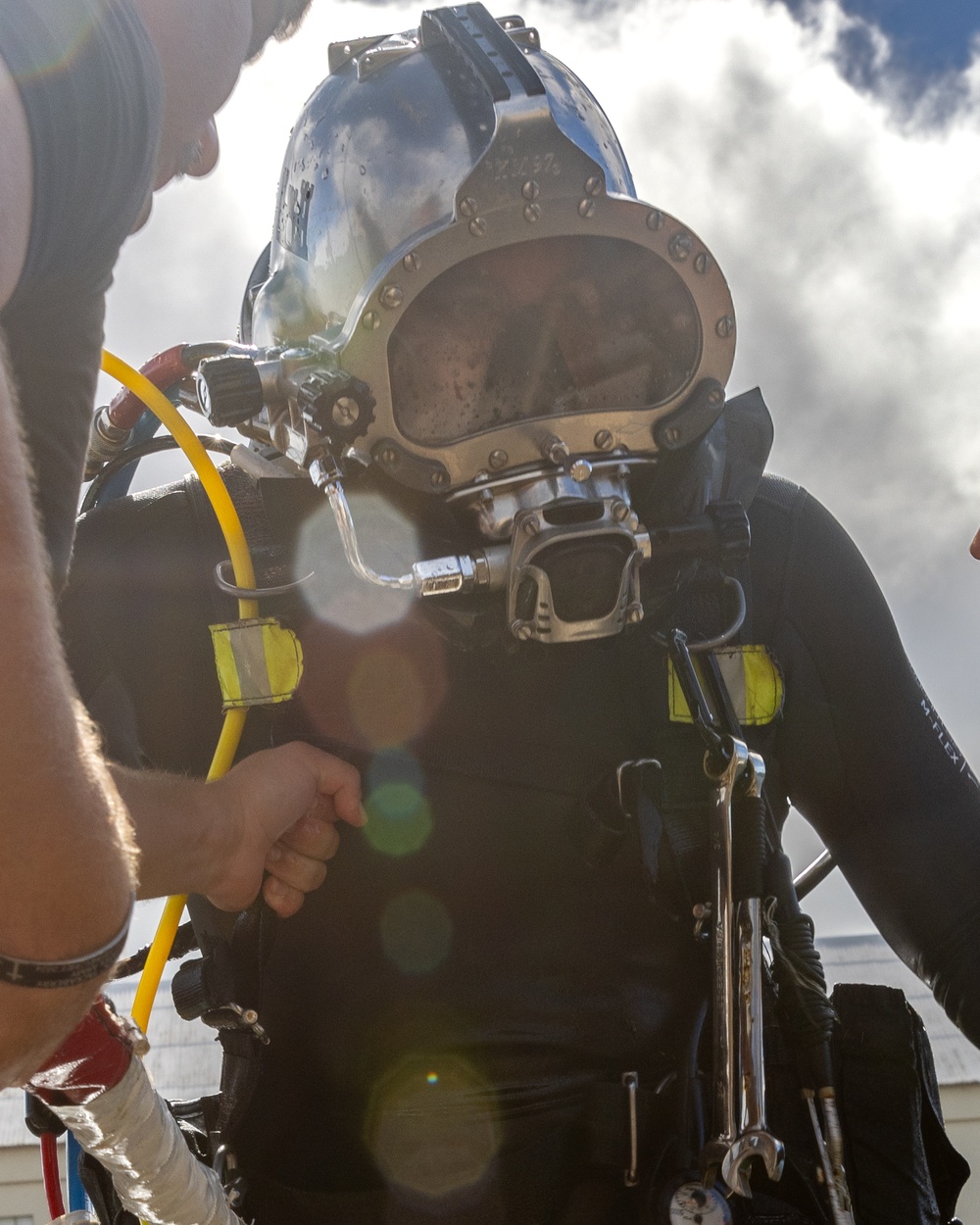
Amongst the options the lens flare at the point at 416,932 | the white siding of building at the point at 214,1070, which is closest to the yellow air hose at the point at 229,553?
the lens flare at the point at 416,932

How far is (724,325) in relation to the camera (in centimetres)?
176

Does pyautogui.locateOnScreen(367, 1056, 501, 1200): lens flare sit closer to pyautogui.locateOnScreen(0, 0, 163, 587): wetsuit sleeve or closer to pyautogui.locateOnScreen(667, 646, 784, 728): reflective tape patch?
pyautogui.locateOnScreen(667, 646, 784, 728): reflective tape patch

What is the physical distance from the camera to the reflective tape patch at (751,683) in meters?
1.87

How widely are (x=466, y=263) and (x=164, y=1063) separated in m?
2.21

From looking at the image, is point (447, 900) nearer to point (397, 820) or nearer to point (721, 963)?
point (397, 820)

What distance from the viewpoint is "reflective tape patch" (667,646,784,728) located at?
1865 mm

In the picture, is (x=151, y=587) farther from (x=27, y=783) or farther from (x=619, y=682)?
(x=27, y=783)

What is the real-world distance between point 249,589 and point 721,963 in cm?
76

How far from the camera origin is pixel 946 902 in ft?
6.31

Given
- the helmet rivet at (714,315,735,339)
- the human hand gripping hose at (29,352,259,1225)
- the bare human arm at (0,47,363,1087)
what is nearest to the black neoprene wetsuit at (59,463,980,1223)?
the human hand gripping hose at (29,352,259,1225)

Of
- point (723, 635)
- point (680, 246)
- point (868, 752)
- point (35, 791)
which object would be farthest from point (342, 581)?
point (35, 791)

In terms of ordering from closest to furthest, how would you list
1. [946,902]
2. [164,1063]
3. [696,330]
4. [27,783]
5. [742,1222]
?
[27,783] < [742,1222] < [696,330] < [946,902] < [164,1063]

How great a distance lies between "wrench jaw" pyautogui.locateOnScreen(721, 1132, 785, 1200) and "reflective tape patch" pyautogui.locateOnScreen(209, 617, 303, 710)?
776 millimetres

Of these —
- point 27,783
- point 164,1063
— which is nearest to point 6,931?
point 27,783
